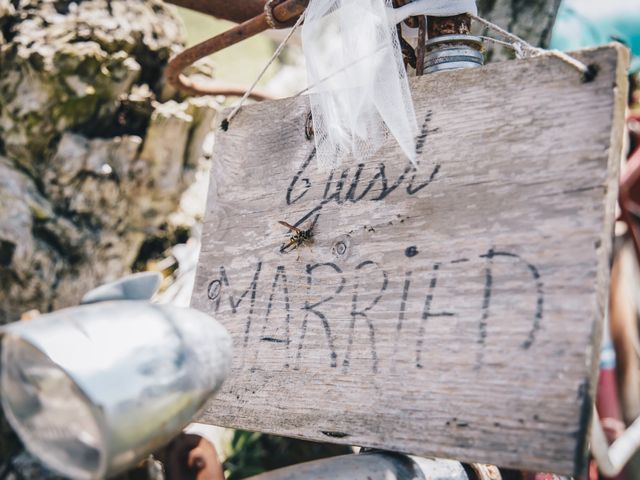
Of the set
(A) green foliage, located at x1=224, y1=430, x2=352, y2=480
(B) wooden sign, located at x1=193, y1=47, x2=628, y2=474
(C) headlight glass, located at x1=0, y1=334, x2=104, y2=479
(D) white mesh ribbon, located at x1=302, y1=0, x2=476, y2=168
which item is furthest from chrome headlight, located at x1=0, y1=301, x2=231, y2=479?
(A) green foliage, located at x1=224, y1=430, x2=352, y2=480

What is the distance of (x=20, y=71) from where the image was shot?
6.28 ft

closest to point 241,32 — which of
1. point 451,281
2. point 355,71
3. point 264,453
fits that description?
point 355,71

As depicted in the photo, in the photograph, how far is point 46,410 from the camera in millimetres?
578

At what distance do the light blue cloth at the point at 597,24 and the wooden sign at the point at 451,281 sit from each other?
1.37 m

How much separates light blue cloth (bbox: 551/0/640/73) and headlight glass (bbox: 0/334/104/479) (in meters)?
1.86

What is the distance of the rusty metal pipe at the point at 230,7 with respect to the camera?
3.97 ft

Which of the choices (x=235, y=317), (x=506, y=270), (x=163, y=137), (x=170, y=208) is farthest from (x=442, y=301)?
(x=170, y=208)

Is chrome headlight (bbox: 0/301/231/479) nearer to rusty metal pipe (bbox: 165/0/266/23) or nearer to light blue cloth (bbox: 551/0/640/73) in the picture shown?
rusty metal pipe (bbox: 165/0/266/23)

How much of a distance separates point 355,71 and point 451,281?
365 millimetres

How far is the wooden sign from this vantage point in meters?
0.63

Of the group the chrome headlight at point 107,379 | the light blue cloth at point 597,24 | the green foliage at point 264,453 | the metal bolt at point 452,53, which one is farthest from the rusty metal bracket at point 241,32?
the green foliage at point 264,453

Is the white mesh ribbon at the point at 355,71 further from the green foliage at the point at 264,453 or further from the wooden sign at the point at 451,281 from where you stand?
the green foliage at the point at 264,453

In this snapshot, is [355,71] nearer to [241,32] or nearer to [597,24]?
[241,32]

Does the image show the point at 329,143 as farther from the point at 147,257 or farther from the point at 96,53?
the point at 147,257
